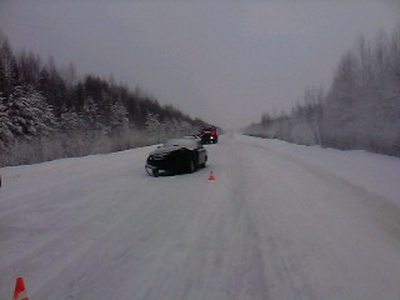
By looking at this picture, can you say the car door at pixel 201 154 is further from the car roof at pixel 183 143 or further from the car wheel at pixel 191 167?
the car wheel at pixel 191 167

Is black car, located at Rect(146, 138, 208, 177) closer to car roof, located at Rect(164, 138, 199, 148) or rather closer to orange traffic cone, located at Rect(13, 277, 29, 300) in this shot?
car roof, located at Rect(164, 138, 199, 148)

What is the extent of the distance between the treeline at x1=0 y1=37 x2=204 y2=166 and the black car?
13126 mm

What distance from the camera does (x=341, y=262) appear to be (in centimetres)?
488

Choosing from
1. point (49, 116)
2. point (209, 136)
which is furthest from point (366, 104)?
point (49, 116)

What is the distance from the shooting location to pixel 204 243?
19.0ft

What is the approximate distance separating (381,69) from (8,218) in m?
34.1

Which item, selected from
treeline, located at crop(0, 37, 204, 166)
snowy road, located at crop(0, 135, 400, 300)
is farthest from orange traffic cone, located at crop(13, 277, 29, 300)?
treeline, located at crop(0, 37, 204, 166)

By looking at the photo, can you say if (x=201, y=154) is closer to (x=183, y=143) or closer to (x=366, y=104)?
(x=183, y=143)

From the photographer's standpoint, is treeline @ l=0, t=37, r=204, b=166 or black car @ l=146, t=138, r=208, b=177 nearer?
black car @ l=146, t=138, r=208, b=177

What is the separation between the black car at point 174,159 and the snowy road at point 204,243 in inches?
150

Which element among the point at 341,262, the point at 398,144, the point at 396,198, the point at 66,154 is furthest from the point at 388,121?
the point at 341,262

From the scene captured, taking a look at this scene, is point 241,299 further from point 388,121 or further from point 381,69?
point 381,69

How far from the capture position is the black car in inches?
590

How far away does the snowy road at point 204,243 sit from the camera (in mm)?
4211
